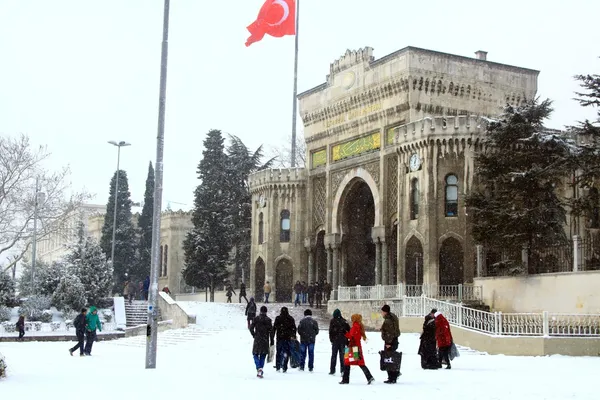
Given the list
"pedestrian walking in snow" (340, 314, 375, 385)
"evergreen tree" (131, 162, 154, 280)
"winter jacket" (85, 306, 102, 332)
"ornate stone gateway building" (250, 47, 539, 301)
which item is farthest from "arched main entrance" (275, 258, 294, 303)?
"pedestrian walking in snow" (340, 314, 375, 385)

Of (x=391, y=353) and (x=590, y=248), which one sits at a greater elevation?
(x=590, y=248)

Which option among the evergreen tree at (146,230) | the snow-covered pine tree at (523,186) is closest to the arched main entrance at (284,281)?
the snow-covered pine tree at (523,186)

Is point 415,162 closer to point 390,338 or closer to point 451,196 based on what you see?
point 451,196

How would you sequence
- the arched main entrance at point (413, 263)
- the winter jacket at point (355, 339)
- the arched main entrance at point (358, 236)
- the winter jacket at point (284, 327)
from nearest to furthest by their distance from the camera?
the winter jacket at point (355, 339) < the winter jacket at point (284, 327) < the arched main entrance at point (413, 263) < the arched main entrance at point (358, 236)

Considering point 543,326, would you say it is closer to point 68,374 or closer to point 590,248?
point 590,248

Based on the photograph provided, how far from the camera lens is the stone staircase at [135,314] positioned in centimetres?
4264

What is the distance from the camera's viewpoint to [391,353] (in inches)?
612

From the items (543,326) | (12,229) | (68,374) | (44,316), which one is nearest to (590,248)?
(543,326)

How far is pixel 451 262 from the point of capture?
35312 mm

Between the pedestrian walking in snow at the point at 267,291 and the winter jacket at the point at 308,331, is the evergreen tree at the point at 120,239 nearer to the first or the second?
the pedestrian walking in snow at the point at 267,291

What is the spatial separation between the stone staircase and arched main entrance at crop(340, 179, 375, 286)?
9.61 metres

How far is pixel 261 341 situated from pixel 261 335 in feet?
0.72

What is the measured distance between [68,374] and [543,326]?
38.1 ft

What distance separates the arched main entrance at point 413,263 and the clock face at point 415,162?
273 centimetres
